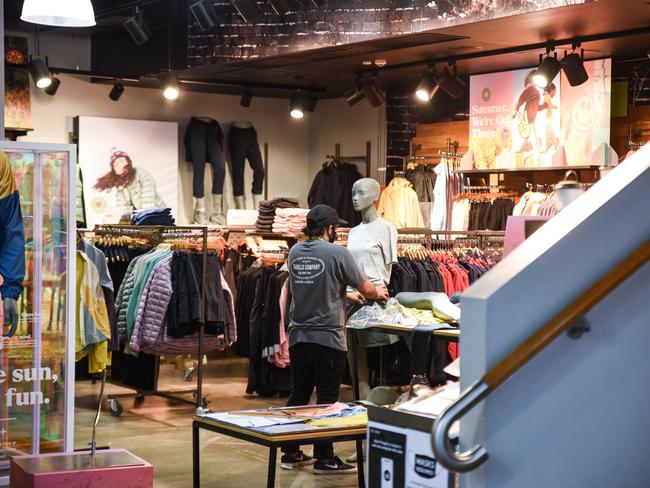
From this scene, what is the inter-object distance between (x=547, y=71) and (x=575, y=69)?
229 millimetres

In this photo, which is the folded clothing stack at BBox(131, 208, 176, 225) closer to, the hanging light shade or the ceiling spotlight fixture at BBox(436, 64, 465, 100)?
the ceiling spotlight fixture at BBox(436, 64, 465, 100)

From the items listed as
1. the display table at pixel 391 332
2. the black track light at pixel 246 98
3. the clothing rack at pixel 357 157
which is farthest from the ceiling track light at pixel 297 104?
the display table at pixel 391 332

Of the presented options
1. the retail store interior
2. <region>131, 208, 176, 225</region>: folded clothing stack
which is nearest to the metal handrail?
the retail store interior

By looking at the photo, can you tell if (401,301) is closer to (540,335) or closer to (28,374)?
(28,374)

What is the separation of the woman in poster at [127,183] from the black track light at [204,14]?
8.95ft

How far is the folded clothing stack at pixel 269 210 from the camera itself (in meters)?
10.4

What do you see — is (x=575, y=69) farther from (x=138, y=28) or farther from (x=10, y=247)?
(x=10, y=247)

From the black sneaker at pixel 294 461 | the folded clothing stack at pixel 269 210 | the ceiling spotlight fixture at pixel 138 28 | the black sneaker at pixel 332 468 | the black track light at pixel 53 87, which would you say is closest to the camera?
the black sneaker at pixel 332 468

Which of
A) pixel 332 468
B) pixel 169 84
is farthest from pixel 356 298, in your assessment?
pixel 169 84

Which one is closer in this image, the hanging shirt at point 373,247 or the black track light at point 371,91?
the hanging shirt at point 373,247

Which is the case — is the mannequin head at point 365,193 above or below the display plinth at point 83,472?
above

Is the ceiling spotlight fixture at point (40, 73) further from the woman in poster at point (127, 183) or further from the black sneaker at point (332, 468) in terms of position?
the black sneaker at point (332, 468)

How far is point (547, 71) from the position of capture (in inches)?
349

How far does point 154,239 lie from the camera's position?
28.8 ft
